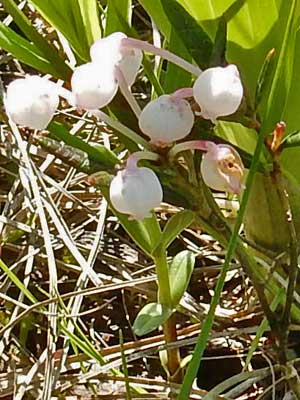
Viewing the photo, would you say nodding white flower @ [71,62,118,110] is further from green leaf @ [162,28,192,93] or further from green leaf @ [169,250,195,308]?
green leaf @ [169,250,195,308]

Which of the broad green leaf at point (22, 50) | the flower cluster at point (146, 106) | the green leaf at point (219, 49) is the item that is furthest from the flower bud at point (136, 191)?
the broad green leaf at point (22, 50)

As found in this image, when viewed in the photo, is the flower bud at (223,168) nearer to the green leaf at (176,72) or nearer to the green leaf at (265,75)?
the green leaf at (265,75)

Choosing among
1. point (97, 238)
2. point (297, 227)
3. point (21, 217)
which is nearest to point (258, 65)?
point (297, 227)

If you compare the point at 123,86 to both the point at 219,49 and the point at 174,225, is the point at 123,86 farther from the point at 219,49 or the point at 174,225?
the point at 174,225

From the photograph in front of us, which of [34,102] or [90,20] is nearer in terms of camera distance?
[34,102]

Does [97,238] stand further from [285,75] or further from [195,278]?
[285,75]

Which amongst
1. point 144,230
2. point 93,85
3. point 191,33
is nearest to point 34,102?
point 93,85

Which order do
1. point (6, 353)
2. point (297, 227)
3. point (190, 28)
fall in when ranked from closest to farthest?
1. point (190, 28)
2. point (297, 227)
3. point (6, 353)
